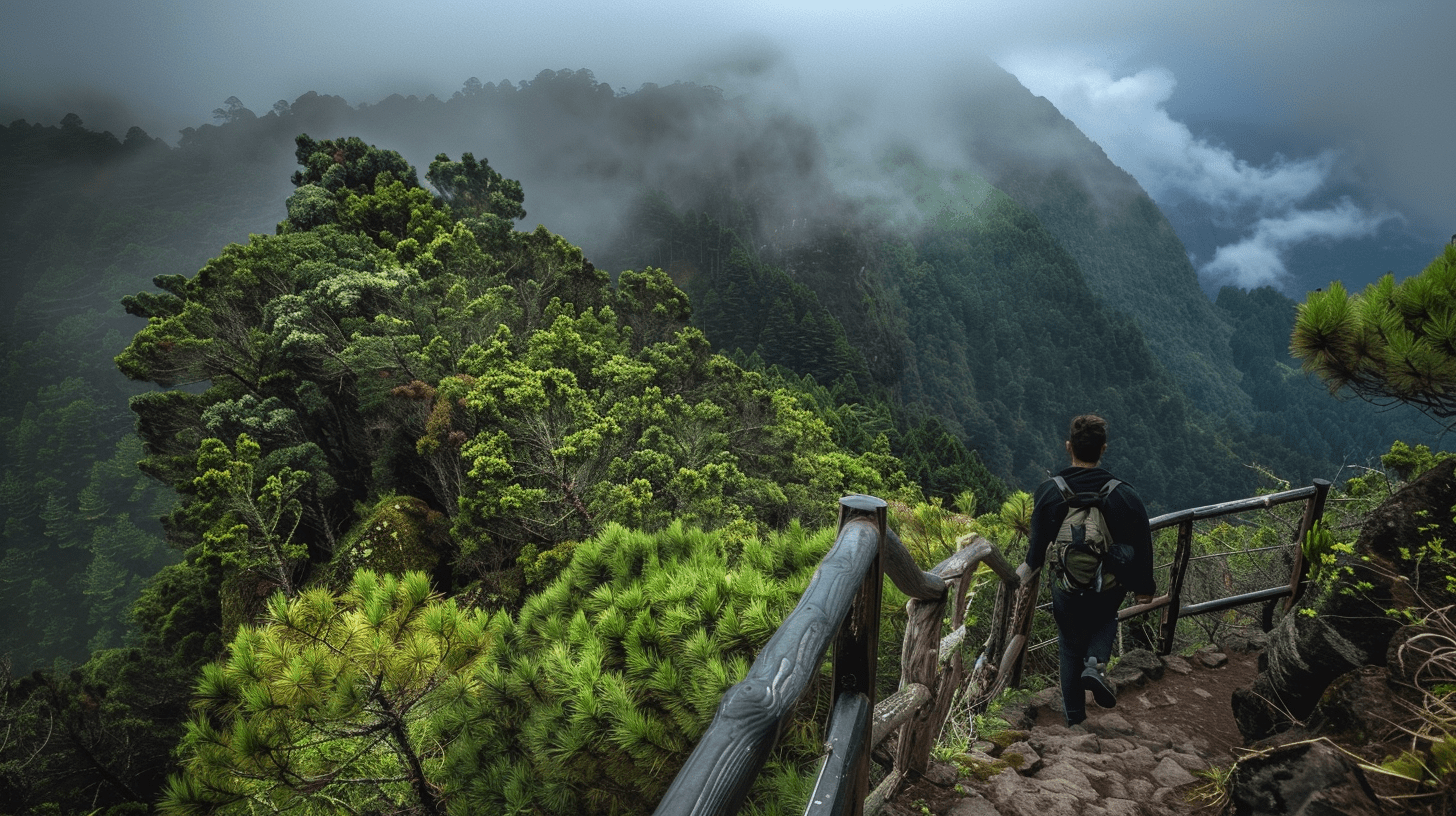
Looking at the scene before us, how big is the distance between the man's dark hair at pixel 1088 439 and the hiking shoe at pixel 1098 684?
0.85m

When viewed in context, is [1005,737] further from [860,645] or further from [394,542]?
[394,542]

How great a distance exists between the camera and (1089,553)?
2533 mm

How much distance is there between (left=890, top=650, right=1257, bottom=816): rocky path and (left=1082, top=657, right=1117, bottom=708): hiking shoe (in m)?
0.19

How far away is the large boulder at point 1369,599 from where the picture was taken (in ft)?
6.75

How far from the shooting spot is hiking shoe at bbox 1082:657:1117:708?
8.31 ft

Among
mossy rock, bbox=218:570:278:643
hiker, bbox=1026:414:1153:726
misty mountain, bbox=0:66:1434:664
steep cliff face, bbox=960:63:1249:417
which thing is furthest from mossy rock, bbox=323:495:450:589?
steep cliff face, bbox=960:63:1249:417

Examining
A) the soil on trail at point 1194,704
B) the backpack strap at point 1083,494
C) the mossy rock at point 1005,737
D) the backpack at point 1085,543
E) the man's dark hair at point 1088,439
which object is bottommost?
the soil on trail at point 1194,704

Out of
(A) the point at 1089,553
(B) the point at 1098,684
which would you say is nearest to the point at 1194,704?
(B) the point at 1098,684

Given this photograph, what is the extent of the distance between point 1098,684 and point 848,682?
1.92 m

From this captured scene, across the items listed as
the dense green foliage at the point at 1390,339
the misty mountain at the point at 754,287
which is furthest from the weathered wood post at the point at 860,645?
the misty mountain at the point at 754,287

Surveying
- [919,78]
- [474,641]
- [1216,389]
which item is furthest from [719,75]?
[474,641]

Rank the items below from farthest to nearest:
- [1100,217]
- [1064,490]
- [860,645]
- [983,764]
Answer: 1. [1100,217]
2. [1064,490]
3. [983,764]
4. [860,645]

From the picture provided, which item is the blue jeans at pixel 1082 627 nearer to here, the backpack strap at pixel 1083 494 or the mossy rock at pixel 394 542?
the backpack strap at pixel 1083 494

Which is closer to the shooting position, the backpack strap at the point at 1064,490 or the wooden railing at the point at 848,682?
the wooden railing at the point at 848,682
